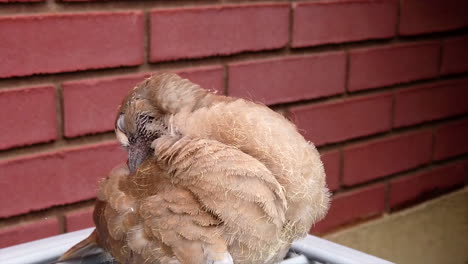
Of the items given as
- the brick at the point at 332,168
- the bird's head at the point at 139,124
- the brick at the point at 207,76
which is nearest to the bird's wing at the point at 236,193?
the bird's head at the point at 139,124

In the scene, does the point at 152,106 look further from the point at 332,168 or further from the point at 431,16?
the point at 431,16

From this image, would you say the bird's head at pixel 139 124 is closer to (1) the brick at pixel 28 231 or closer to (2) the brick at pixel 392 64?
(1) the brick at pixel 28 231

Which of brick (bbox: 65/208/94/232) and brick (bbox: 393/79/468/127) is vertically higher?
brick (bbox: 393/79/468/127)

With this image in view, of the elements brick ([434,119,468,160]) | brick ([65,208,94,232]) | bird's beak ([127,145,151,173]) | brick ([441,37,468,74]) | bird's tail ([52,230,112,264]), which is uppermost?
bird's beak ([127,145,151,173])

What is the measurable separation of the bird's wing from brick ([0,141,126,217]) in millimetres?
610

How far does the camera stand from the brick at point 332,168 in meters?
1.85

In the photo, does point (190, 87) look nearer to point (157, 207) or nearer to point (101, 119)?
point (157, 207)

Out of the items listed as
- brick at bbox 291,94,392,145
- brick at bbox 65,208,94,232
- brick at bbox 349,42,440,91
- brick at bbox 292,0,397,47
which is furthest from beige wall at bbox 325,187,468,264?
brick at bbox 65,208,94,232

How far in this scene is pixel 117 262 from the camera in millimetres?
909

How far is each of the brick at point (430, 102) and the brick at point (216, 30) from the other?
0.55 metres

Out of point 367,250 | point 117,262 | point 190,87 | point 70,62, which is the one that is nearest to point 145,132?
point 190,87

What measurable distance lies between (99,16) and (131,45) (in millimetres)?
97

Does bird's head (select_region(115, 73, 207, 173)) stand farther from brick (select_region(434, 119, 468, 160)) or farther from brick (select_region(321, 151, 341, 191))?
brick (select_region(434, 119, 468, 160))

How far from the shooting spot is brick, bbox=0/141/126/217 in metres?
1.29
